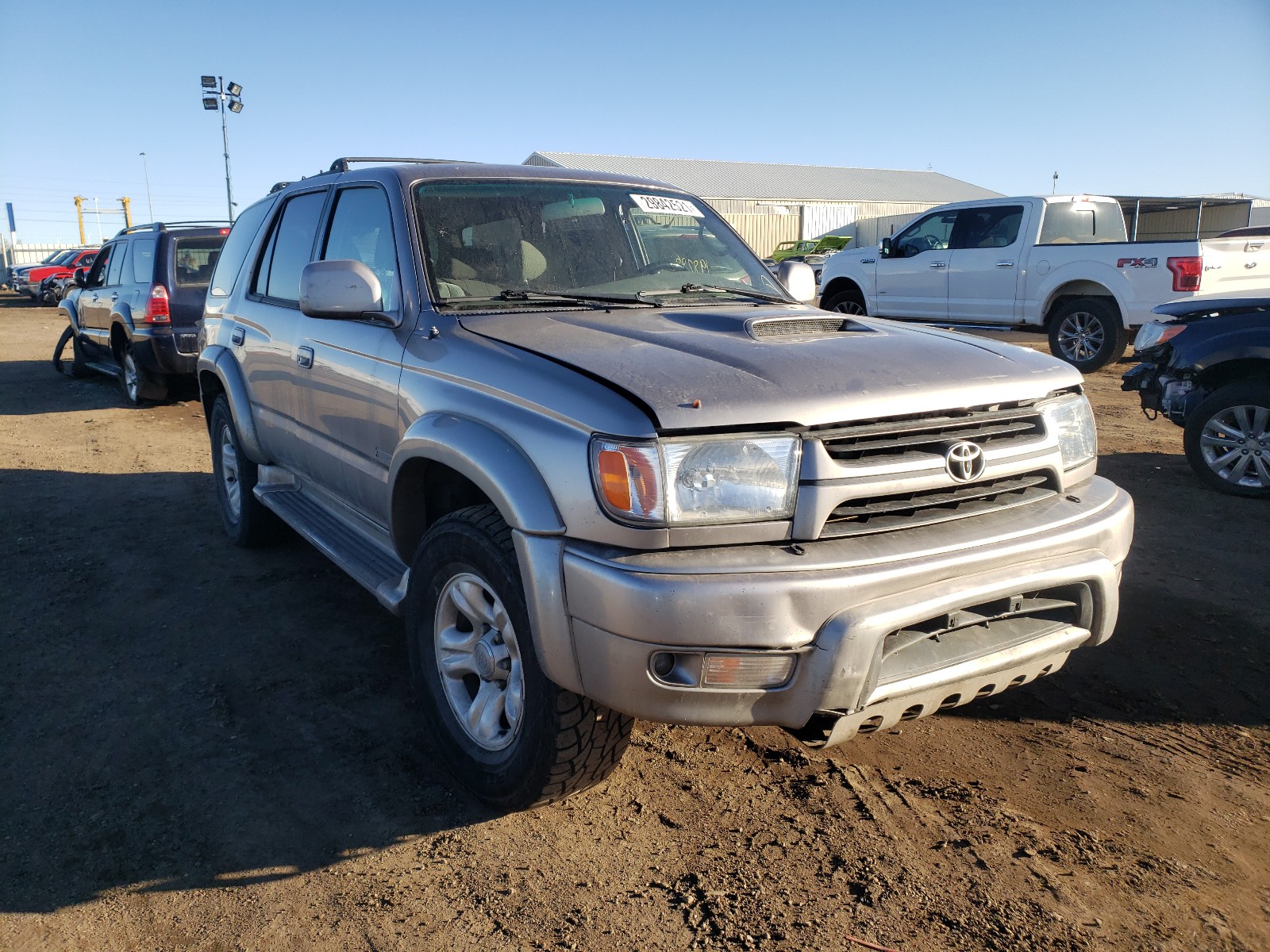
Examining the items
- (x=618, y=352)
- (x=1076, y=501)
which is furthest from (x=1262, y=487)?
(x=618, y=352)

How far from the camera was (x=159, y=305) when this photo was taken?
32.4 feet

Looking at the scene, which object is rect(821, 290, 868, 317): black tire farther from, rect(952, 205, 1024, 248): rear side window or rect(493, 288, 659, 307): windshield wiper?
rect(493, 288, 659, 307): windshield wiper

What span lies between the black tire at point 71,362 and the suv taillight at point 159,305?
12.1ft

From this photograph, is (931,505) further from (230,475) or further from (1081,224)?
(1081,224)

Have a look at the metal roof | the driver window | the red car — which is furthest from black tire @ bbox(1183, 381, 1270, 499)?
the metal roof

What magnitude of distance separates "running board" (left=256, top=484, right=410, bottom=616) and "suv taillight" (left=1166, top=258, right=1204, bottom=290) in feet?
30.7

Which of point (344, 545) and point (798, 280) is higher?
point (798, 280)

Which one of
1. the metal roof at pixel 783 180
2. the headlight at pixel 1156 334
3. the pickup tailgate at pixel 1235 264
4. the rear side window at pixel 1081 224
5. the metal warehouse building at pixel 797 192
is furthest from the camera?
the metal roof at pixel 783 180

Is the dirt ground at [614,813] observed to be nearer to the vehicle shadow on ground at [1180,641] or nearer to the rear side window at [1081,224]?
the vehicle shadow on ground at [1180,641]

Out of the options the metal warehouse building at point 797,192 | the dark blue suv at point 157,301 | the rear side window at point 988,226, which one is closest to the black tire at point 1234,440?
the rear side window at point 988,226

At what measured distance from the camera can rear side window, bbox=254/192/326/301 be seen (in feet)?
14.4

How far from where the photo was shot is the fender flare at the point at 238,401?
493 cm

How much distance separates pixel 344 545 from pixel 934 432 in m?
2.38

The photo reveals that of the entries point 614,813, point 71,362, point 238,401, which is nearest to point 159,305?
point 71,362
